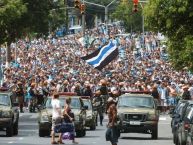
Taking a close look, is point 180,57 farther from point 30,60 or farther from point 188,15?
point 30,60

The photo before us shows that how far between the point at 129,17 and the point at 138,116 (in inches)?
3473

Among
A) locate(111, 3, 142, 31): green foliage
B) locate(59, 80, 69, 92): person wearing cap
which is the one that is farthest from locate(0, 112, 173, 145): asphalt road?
locate(111, 3, 142, 31): green foliage

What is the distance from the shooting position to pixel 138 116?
118ft

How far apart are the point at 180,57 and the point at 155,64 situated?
39020 millimetres

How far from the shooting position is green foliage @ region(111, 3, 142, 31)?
402 feet

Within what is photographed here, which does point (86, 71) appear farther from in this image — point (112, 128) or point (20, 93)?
point (112, 128)

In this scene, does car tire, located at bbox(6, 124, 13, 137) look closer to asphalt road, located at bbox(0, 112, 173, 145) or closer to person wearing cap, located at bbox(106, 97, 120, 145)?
asphalt road, located at bbox(0, 112, 173, 145)

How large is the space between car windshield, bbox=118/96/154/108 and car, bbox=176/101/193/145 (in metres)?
5.38

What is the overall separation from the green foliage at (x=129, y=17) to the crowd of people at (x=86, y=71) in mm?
9472

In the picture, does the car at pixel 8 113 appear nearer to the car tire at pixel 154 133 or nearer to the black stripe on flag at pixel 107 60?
the car tire at pixel 154 133

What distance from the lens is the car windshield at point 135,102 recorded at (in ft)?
121

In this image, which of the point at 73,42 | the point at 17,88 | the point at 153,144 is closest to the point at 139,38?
the point at 73,42

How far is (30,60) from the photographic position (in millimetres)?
82188

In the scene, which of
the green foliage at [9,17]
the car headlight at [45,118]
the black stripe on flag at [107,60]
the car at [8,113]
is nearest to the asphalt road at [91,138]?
the car at [8,113]
